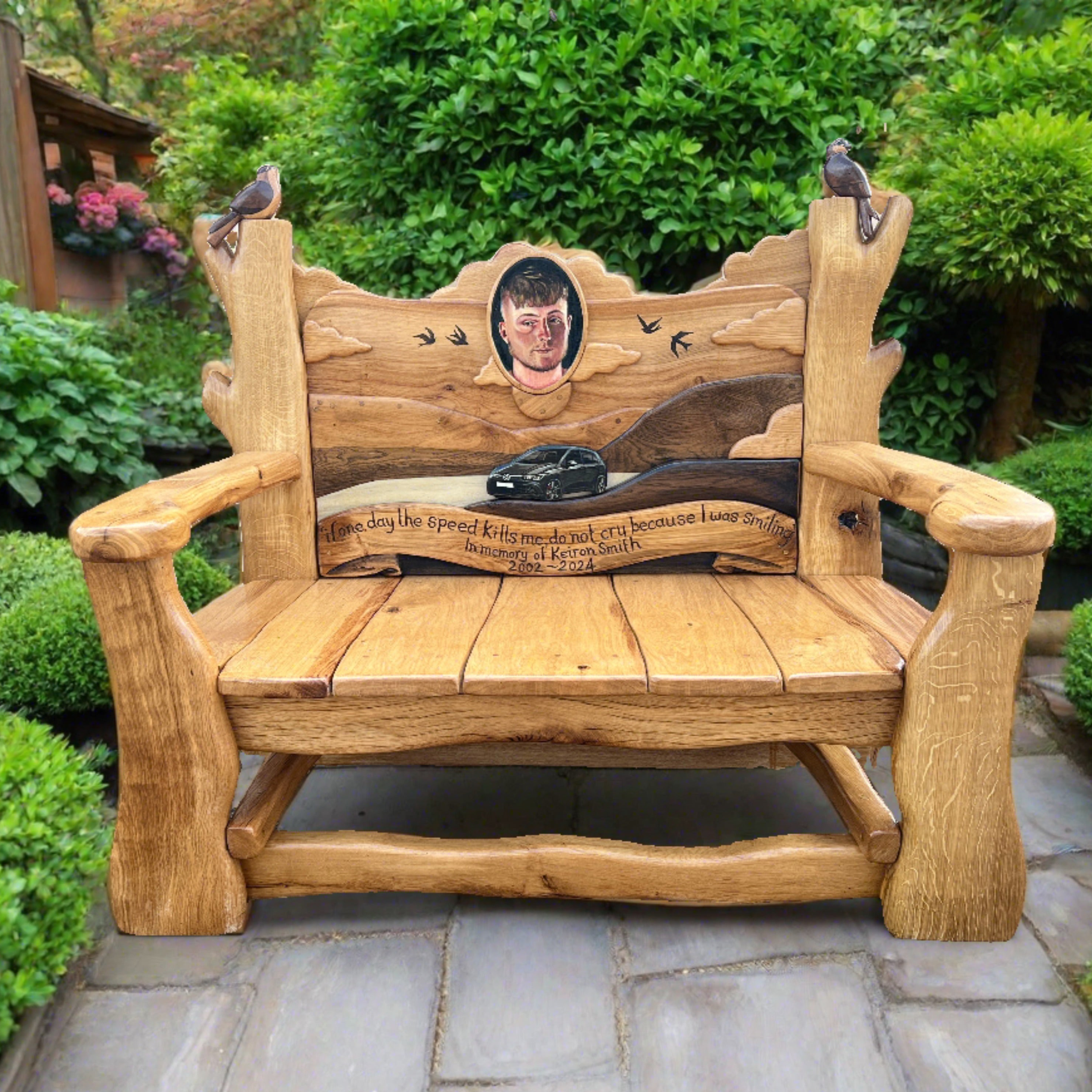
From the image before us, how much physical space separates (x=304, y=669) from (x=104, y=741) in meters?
1.13

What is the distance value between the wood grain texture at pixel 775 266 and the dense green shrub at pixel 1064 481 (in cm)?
131

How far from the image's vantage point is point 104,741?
229cm

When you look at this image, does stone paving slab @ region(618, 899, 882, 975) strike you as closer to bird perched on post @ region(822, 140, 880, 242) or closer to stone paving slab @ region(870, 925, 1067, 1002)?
stone paving slab @ region(870, 925, 1067, 1002)

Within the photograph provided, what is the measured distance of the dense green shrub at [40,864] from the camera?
3.98 ft

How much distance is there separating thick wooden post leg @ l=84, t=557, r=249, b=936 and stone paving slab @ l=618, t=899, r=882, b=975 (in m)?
0.74

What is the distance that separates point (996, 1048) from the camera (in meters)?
1.37

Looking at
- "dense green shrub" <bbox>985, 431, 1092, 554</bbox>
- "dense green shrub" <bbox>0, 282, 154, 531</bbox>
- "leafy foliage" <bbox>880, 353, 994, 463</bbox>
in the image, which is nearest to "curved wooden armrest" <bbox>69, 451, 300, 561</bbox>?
"dense green shrub" <bbox>0, 282, 154, 531</bbox>

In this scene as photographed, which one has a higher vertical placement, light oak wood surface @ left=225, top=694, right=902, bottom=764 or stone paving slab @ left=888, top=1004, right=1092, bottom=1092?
light oak wood surface @ left=225, top=694, right=902, bottom=764

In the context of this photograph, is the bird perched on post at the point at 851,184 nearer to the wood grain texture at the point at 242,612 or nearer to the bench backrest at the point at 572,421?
the bench backrest at the point at 572,421

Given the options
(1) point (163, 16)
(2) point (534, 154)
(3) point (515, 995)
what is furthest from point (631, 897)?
(1) point (163, 16)

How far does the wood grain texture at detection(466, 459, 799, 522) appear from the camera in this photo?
6.48 feet

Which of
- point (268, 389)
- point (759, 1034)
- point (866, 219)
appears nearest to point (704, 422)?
point (866, 219)

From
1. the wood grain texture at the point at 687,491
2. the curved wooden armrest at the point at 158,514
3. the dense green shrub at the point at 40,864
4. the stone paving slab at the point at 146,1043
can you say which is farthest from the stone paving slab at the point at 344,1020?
the wood grain texture at the point at 687,491

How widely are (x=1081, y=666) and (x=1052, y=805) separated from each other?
1.21 feet
